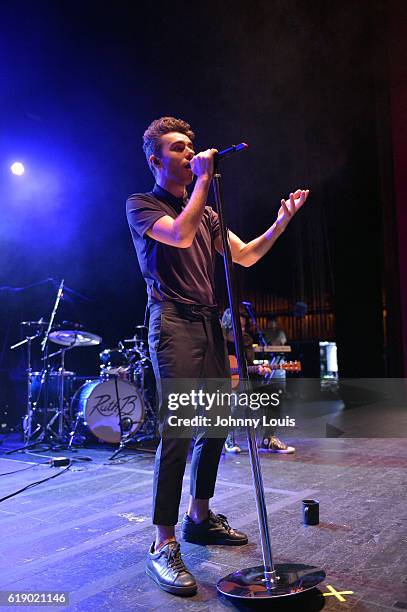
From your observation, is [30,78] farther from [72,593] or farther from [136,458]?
[72,593]

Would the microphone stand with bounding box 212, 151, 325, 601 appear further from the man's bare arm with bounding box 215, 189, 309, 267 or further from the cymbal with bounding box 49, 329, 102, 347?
the cymbal with bounding box 49, 329, 102, 347

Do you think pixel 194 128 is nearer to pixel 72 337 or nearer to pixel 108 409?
pixel 72 337

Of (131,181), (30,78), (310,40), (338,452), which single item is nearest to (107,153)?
(131,181)

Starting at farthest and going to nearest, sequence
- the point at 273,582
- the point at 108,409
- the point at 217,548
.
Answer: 1. the point at 108,409
2. the point at 217,548
3. the point at 273,582

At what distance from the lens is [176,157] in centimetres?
214

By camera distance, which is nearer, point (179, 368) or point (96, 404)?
point (179, 368)

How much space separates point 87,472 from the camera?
13.5ft

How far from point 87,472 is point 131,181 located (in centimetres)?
482

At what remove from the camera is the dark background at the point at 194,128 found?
600 cm

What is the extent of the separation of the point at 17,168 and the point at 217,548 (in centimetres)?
654

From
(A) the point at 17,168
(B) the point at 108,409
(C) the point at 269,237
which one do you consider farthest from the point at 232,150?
(A) the point at 17,168

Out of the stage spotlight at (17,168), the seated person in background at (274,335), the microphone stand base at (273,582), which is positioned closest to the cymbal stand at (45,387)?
the stage spotlight at (17,168)

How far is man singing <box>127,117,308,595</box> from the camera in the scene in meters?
1.88

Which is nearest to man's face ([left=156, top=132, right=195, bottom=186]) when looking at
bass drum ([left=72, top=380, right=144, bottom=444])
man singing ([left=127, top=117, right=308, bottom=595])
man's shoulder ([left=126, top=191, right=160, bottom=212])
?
man singing ([left=127, top=117, right=308, bottom=595])
